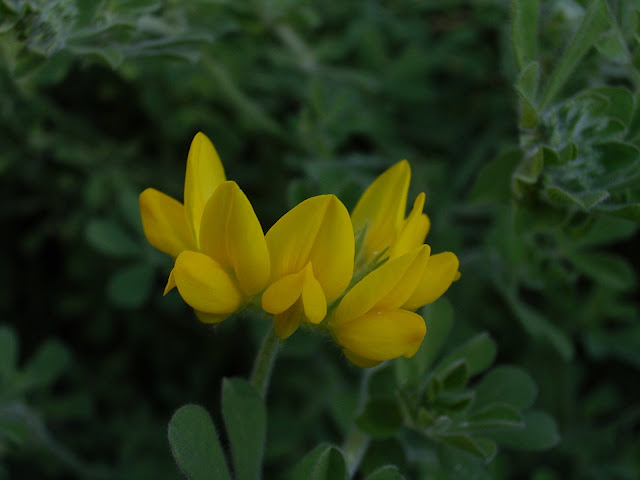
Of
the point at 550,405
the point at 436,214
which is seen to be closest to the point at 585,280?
the point at 550,405

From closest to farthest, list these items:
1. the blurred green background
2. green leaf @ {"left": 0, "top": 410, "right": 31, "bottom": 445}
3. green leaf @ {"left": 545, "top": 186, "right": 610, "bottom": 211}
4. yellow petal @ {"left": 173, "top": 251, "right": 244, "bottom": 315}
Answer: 1. yellow petal @ {"left": 173, "top": 251, "right": 244, "bottom": 315}
2. green leaf @ {"left": 545, "top": 186, "right": 610, "bottom": 211}
3. green leaf @ {"left": 0, "top": 410, "right": 31, "bottom": 445}
4. the blurred green background

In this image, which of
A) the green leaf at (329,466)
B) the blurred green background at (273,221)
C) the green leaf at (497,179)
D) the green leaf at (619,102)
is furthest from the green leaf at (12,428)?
the green leaf at (619,102)

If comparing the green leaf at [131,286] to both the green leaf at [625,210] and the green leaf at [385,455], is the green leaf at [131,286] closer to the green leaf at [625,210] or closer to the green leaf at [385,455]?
the green leaf at [385,455]

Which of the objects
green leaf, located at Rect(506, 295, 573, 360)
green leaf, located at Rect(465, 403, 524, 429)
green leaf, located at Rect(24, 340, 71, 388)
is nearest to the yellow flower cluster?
green leaf, located at Rect(465, 403, 524, 429)

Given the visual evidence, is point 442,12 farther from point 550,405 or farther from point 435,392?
point 435,392

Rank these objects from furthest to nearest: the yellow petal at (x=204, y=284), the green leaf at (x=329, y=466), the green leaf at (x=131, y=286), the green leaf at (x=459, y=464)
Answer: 1. the green leaf at (x=131, y=286)
2. the green leaf at (x=459, y=464)
3. the green leaf at (x=329, y=466)
4. the yellow petal at (x=204, y=284)

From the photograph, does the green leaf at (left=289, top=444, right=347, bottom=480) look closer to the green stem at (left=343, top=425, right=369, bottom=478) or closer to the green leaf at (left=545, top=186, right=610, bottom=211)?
the green stem at (left=343, top=425, right=369, bottom=478)
